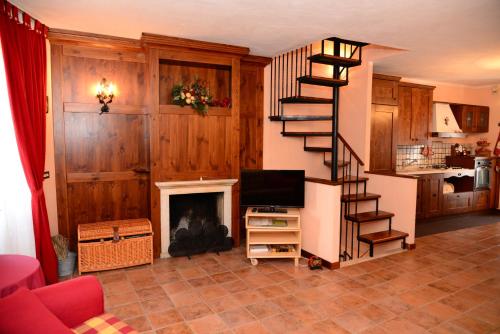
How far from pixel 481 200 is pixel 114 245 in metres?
7.40

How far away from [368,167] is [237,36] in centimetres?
301

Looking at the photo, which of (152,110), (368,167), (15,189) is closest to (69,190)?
(15,189)

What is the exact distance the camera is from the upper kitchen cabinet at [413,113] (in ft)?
20.4

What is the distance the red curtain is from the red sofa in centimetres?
140

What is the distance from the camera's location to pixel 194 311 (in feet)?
9.56

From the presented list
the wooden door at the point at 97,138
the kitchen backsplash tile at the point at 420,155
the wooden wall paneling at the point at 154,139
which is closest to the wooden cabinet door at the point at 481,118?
the kitchen backsplash tile at the point at 420,155

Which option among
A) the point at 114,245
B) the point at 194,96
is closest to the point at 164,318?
the point at 114,245

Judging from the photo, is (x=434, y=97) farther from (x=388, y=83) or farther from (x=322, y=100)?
(x=322, y=100)

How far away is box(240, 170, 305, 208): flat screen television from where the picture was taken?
4.22 m

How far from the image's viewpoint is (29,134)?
3.04 meters

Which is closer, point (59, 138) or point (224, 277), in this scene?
point (224, 277)

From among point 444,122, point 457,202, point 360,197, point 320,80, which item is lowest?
point 457,202

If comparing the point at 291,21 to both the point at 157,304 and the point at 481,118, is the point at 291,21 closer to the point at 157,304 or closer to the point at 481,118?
the point at 157,304

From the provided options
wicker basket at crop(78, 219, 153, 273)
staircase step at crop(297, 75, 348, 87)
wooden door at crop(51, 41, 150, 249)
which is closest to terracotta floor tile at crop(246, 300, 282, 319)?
wicker basket at crop(78, 219, 153, 273)
